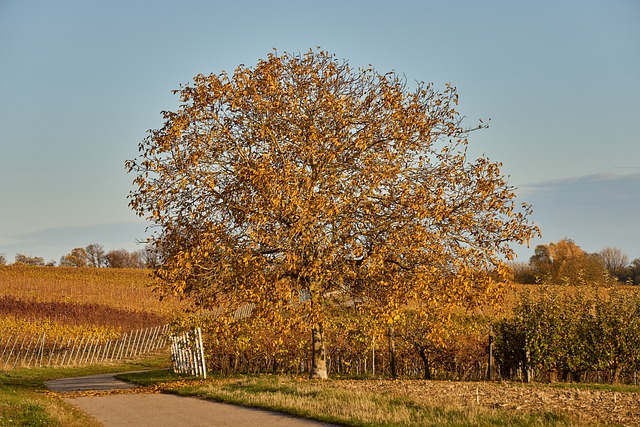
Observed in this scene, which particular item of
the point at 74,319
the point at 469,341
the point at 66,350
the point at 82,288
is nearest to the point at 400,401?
the point at 469,341

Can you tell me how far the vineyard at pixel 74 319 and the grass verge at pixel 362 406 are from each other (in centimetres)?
690

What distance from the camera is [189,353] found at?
2612 cm

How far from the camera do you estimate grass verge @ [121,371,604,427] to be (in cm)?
1243

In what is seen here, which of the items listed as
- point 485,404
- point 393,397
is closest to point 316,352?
point 393,397

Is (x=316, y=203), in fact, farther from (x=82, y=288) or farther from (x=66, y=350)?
(x=82, y=288)

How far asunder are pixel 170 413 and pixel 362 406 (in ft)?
13.8

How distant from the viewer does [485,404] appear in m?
14.5

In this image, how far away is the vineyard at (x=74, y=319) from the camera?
40125 millimetres

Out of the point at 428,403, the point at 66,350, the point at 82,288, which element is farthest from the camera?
the point at 82,288

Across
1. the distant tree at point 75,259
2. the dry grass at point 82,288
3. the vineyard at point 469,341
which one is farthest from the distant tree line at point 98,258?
the vineyard at point 469,341

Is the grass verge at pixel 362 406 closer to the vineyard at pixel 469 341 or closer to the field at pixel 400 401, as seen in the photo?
the field at pixel 400 401

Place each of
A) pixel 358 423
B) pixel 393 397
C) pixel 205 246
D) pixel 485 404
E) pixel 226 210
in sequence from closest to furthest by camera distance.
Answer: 1. pixel 358 423
2. pixel 485 404
3. pixel 393 397
4. pixel 205 246
5. pixel 226 210

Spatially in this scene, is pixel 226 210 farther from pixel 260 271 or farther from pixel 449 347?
pixel 449 347

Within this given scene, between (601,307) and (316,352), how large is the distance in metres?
9.03
